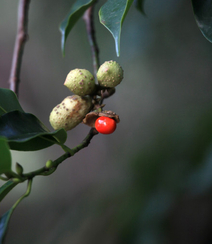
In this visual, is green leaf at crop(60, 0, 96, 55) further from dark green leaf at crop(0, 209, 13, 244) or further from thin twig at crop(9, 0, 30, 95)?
dark green leaf at crop(0, 209, 13, 244)

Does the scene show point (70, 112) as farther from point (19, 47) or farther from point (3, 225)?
point (19, 47)

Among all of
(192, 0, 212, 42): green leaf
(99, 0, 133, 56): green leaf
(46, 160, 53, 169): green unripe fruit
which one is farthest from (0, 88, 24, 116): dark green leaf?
(192, 0, 212, 42): green leaf

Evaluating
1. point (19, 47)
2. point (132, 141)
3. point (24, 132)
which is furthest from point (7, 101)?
point (132, 141)

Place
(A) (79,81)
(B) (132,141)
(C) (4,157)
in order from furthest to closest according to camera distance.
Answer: (B) (132,141), (A) (79,81), (C) (4,157)

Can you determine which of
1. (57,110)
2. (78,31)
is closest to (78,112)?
(57,110)

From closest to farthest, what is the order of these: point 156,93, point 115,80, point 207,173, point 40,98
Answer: point 115,80 < point 207,173 < point 156,93 < point 40,98

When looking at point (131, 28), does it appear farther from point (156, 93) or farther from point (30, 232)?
point (30, 232)
